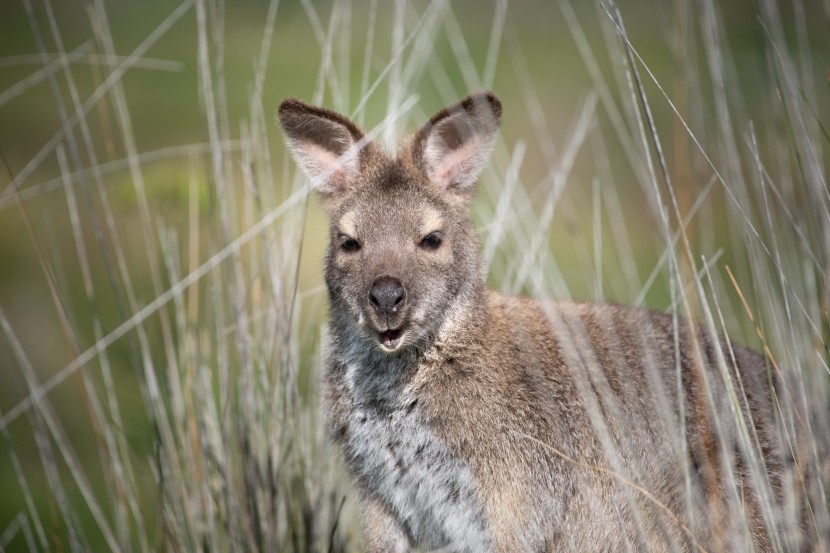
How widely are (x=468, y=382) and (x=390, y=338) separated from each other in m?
0.36

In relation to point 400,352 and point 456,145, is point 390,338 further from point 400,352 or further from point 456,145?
point 456,145

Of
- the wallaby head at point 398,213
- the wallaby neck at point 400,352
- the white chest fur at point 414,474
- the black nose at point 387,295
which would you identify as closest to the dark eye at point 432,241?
the wallaby head at point 398,213

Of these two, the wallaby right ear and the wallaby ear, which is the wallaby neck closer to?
the wallaby ear

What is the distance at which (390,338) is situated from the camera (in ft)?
10.7

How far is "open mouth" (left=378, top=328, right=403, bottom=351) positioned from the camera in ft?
10.6

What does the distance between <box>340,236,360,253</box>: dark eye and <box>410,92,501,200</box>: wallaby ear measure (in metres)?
0.42

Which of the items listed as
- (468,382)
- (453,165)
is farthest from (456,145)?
(468,382)

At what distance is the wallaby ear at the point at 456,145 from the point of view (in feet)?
11.1

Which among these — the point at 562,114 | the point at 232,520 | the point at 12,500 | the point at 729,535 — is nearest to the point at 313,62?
the point at 562,114

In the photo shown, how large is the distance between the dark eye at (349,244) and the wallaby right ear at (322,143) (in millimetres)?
317

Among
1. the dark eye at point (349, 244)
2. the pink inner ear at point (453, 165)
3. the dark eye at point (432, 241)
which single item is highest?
the pink inner ear at point (453, 165)

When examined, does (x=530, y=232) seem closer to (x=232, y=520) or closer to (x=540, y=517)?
(x=540, y=517)

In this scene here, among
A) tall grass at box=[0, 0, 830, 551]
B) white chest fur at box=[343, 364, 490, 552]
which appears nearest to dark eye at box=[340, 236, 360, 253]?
tall grass at box=[0, 0, 830, 551]

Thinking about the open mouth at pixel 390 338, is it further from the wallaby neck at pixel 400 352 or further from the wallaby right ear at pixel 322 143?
the wallaby right ear at pixel 322 143
